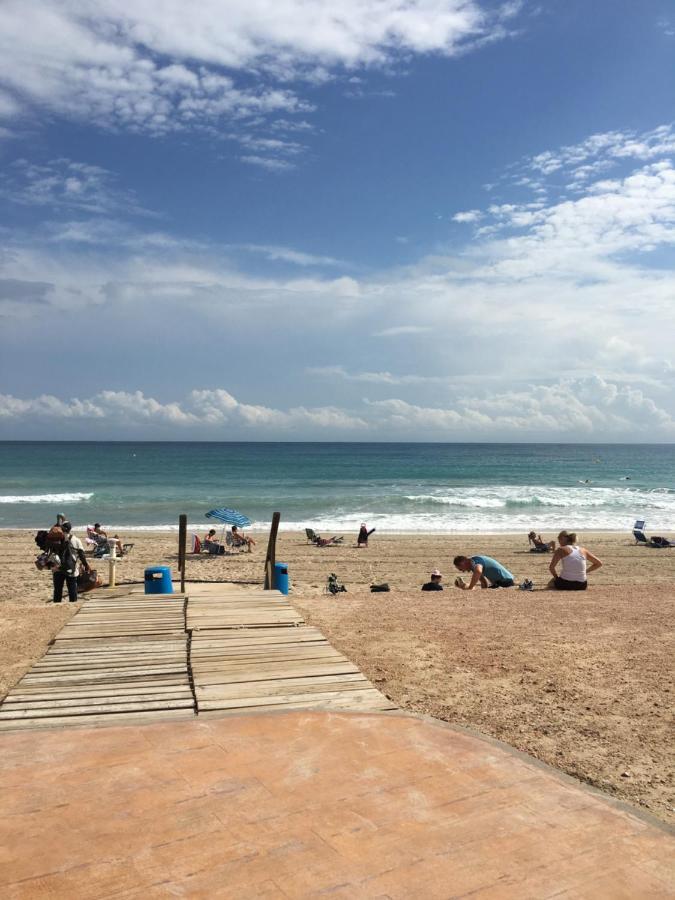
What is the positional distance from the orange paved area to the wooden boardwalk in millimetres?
383

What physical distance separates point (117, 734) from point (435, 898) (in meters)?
2.58

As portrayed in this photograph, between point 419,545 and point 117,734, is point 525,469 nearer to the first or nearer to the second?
point 419,545

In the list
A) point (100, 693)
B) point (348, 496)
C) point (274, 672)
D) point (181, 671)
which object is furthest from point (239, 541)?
point (348, 496)

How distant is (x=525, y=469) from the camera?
7556cm

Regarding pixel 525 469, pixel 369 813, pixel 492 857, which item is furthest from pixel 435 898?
pixel 525 469

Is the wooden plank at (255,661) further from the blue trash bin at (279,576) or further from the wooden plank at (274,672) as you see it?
the blue trash bin at (279,576)

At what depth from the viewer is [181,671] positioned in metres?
5.82

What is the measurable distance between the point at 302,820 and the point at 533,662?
3.87 meters

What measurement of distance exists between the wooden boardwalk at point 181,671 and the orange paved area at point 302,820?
0.38 metres

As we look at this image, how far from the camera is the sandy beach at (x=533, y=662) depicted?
468cm

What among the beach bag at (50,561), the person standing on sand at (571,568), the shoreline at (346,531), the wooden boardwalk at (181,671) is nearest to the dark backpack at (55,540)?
the beach bag at (50,561)

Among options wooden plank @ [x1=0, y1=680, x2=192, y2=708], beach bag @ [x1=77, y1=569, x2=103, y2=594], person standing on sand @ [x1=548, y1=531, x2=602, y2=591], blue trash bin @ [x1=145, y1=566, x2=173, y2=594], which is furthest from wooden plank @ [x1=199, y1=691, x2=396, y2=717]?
beach bag @ [x1=77, y1=569, x2=103, y2=594]

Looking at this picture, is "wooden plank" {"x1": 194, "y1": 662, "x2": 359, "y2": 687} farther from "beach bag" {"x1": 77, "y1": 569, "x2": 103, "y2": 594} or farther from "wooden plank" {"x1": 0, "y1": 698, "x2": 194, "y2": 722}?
"beach bag" {"x1": 77, "y1": 569, "x2": 103, "y2": 594}

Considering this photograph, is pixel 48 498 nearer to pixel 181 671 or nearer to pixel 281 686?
pixel 181 671
